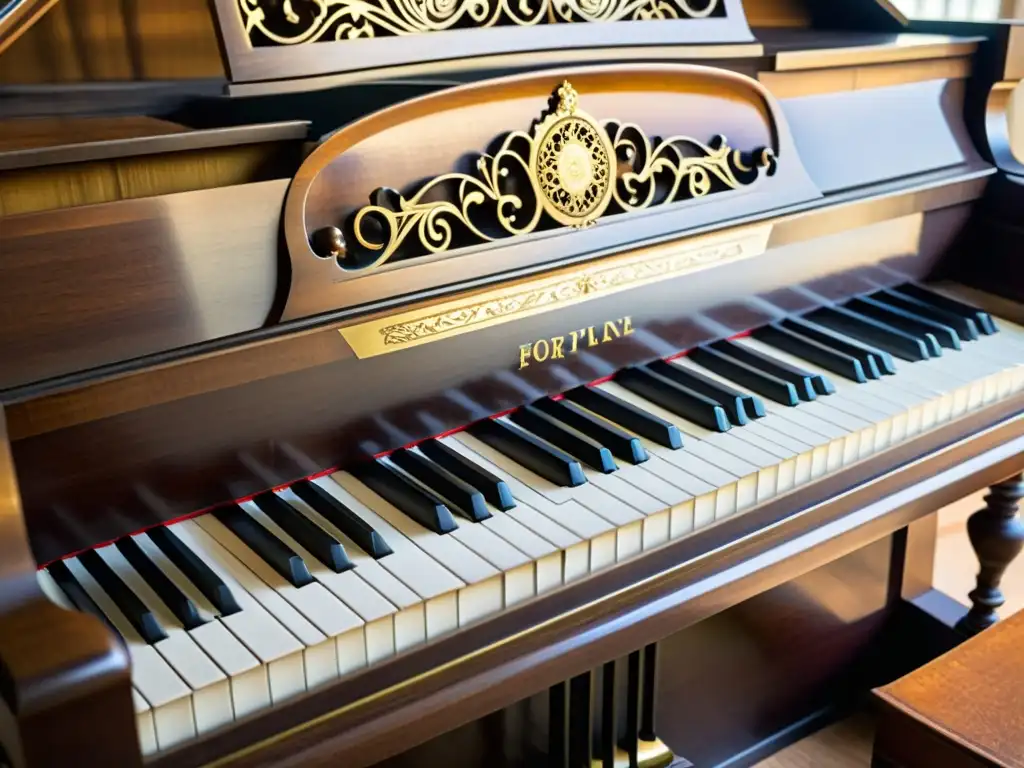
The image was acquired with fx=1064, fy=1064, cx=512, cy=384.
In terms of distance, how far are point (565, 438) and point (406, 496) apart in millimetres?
227

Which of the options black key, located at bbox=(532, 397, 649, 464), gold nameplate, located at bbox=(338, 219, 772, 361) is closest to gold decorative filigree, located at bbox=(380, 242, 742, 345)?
gold nameplate, located at bbox=(338, 219, 772, 361)

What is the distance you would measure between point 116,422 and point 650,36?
2.77ft

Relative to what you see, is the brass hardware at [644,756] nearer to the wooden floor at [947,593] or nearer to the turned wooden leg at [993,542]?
the wooden floor at [947,593]

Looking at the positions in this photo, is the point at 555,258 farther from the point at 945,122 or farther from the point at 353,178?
the point at 945,122

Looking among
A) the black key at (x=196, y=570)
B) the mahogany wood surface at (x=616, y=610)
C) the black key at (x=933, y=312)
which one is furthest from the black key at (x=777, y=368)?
the black key at (x=196, y=570)

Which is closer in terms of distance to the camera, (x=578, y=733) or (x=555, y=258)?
(x=555, y=258)

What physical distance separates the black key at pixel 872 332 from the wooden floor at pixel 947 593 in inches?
18.4

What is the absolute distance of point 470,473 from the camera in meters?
1.19

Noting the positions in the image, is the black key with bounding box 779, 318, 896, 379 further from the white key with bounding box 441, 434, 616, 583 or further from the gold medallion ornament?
the white key with bounding box 441, 434, 616, 583

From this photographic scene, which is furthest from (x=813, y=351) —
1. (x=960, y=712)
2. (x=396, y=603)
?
(x=396, y=603)

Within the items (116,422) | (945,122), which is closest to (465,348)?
(116,422)

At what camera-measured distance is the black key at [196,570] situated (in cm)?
96

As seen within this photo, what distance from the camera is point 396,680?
3.28ft

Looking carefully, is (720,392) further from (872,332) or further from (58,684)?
(58,684)
